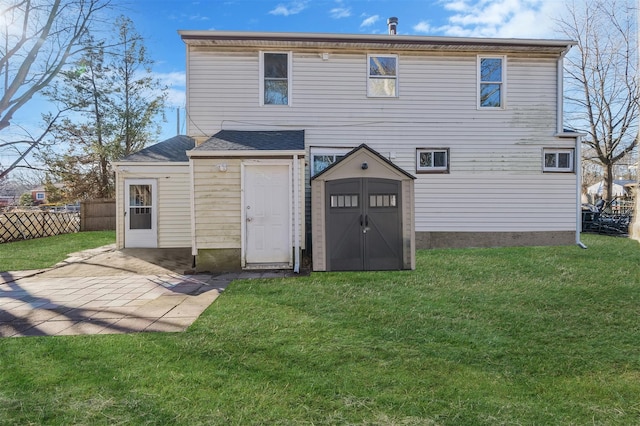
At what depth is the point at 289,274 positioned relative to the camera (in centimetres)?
666

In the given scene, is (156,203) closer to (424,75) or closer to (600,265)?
(424,75)

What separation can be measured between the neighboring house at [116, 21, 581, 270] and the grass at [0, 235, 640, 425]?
4.55 meters

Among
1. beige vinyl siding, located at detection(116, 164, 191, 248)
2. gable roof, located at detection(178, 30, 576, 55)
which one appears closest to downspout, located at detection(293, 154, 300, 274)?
gable roof, located at detection(178, 30, 576, 55)

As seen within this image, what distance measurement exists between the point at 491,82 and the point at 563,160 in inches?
123

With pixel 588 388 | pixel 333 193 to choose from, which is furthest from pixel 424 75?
pixel 588 388

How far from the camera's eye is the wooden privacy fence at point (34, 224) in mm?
12422

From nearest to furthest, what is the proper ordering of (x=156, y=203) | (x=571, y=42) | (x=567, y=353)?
(x=567, y=353), (x=571, y=42), (x=156, y=203)

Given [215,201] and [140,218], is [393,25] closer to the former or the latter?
[215,201]

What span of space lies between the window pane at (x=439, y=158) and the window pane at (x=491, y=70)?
244 centimetres

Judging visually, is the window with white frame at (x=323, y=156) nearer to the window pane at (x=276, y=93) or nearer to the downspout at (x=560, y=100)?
the window pane at (x=276, y=93)

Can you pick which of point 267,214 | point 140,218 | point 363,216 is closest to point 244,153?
point 267,214

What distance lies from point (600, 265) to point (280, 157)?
7014 mm

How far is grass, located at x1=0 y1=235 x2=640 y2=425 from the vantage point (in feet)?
7.65

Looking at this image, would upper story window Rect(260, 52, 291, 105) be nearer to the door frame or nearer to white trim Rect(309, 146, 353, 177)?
white trim Rect(309, 146, 353, 177)
